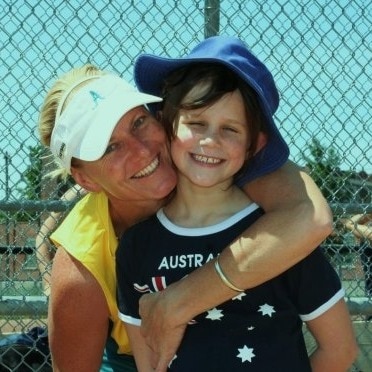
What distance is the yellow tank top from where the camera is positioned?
220 cm

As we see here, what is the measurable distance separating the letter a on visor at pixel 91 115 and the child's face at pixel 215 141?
0.19 metres

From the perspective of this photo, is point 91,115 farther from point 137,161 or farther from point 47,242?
point 47,242

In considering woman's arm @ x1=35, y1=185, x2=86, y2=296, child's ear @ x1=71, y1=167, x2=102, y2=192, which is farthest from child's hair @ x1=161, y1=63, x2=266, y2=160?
woman's arm @ x1=35, y1=185, x2=86, y2=296

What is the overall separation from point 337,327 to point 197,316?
1.05ft

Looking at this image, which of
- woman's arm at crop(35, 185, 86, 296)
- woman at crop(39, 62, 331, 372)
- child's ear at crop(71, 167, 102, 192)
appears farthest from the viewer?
woman's arm at crop(35, 185, 86, 296)

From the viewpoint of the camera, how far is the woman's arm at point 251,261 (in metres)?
1.87

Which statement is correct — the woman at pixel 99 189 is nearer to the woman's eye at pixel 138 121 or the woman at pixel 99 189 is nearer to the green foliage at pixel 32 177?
the woman's eye at pixel 138 121

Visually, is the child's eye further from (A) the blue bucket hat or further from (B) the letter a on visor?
(B) the letter a on visor

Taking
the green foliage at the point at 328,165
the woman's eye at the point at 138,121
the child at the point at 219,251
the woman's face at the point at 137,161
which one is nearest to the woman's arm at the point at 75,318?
the child at the point at 219,251

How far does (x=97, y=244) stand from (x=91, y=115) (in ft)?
1.06

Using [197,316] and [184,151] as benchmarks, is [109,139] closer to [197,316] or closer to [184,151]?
[184,151]

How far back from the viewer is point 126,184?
2.15 metres

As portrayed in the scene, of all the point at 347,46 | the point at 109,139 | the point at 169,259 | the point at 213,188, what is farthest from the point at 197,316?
the point at 347,46

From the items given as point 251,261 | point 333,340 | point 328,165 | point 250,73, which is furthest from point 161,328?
point 328,165
